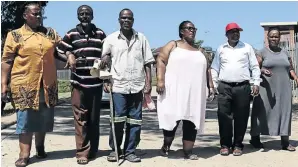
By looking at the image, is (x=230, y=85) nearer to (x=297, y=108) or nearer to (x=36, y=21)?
(x=36, y=21)

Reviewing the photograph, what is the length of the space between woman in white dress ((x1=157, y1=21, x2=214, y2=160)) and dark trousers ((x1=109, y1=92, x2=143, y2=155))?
330mm

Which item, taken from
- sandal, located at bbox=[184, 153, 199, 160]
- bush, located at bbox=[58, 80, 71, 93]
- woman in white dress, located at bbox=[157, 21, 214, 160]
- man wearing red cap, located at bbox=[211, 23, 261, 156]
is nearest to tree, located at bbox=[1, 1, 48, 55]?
Answer: man wearing red cap, located at bbox=[211, 23, 261, 156]

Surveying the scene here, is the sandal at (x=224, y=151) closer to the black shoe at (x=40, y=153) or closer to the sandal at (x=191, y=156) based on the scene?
the sandal at (x=191, y=156)

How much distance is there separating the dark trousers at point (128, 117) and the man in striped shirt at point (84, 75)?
300 millimetres

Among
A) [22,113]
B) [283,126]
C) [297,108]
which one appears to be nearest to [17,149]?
[22,113]

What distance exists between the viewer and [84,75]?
19.7 ft

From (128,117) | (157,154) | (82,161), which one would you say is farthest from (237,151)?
(82,161)

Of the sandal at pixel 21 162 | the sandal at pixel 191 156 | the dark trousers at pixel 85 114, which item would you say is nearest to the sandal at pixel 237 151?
the sandal at pixel 191 156

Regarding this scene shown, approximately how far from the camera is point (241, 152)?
6656mm

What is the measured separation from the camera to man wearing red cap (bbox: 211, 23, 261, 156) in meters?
6.53

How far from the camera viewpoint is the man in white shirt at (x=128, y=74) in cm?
598

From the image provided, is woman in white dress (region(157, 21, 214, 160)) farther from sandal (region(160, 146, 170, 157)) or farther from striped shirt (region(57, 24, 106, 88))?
striped shirt (region(57, 24, 106, 88))

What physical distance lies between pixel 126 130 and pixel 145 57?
3.26 ft

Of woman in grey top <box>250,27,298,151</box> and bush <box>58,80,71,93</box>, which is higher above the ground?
woman in grey top <box>250,27,298,151</box>
